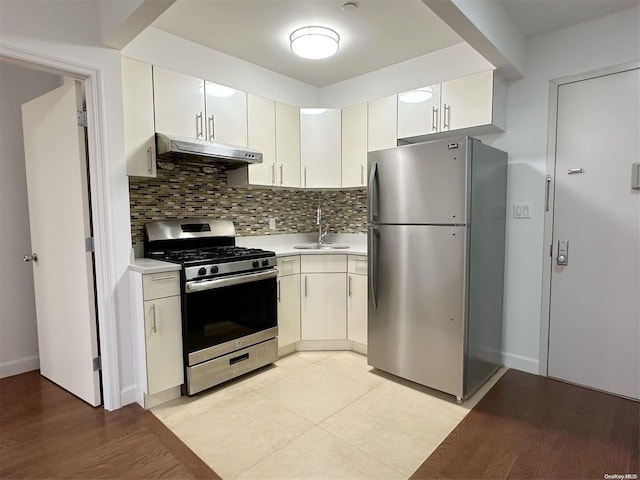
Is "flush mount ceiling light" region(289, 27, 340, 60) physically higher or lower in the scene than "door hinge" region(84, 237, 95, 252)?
higher

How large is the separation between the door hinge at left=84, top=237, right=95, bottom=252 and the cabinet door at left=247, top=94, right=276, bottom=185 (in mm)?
1249

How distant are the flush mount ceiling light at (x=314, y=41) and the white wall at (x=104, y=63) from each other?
116cm

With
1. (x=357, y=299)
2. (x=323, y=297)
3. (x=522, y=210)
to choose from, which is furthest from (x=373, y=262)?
(x=522, y=210)

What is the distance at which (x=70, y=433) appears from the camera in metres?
2.04

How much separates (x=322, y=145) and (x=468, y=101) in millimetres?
1326

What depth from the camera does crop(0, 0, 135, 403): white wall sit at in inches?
74.4

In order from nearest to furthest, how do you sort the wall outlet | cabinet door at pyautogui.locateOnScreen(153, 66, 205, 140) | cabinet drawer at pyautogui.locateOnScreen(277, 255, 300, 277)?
cabinet door at pyautogui.locateOnScreen(153, 66, 205, 140) → the wall outlet → cabinet drawer at pyautogui.locateOnScreen(277, 255, 300, 277)

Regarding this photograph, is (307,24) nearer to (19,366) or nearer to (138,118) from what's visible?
(138,118)

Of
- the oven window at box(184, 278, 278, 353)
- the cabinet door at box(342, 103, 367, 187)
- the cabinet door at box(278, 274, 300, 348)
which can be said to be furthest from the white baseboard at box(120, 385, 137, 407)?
the cabinet door at box(342, 103, 367, 187)

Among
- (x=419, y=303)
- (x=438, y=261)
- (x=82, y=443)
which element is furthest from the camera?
(x=419, y=303)

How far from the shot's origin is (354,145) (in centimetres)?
336

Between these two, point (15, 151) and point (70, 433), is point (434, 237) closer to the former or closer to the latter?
point (70, 433)

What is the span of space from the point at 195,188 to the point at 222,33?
3.87ft

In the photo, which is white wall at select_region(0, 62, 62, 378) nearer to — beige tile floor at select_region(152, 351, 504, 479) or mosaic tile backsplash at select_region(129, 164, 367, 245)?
mosaic tile backsplash at select_region(129, 164, 367, 245)
